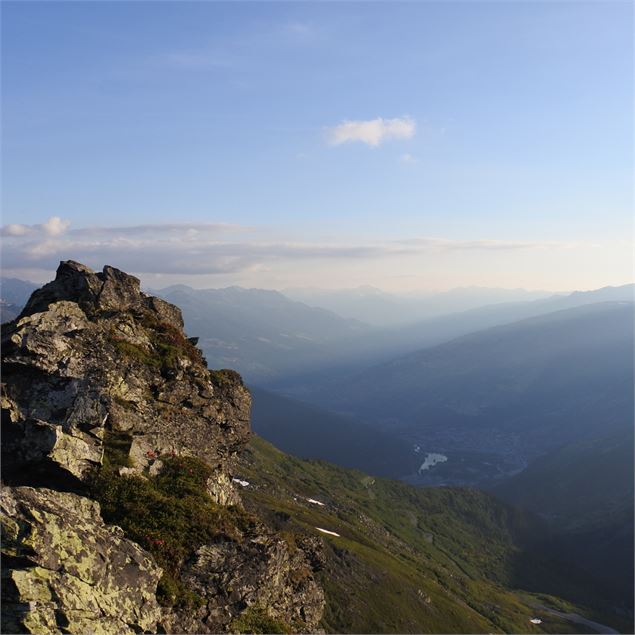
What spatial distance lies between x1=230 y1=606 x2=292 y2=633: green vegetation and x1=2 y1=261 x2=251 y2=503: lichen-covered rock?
327 inches

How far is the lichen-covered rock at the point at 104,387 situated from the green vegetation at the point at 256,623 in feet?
27.3

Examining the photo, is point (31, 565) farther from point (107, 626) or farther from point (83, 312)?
point (83, 312)

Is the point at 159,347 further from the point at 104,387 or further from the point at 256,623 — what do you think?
the point at 256,623

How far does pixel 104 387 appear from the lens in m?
35.5

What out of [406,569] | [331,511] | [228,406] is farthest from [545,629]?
[228,406]

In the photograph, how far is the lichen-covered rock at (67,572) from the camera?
20.0 meters

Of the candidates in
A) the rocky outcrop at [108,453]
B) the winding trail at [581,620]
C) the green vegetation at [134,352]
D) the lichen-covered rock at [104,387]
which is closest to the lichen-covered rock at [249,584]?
the rocky outcrop at [108,453]

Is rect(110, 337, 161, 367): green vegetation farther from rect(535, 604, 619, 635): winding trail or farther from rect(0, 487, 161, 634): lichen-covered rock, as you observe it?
rect(535, 604, 619, 635): winding trail

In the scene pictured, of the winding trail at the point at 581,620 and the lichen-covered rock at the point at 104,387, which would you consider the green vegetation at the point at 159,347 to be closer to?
the lichen-covered rock at the point at 104,387

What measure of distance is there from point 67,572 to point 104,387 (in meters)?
15.5

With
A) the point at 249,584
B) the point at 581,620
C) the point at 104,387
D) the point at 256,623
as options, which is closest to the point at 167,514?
the point at 249,584

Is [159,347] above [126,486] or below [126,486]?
above

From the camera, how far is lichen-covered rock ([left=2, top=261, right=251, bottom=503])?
1178 inches

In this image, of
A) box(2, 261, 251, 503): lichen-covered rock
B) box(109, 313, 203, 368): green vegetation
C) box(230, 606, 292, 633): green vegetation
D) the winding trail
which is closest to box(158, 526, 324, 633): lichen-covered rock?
box(230, 606, 292, 633): green vegetation
